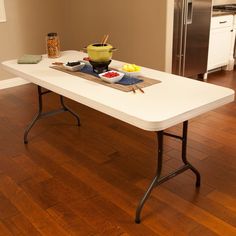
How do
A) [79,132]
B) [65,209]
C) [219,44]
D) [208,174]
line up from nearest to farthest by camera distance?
[65,209] → [208,174] → [79,132] → [219,44]

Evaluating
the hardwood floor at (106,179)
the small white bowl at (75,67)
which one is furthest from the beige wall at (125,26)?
the small white bowl at (75,67)

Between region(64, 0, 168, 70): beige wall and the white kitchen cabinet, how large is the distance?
3.83ft

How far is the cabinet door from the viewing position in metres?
4.71

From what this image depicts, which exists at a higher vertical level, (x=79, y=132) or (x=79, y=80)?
(x=79, y=80)

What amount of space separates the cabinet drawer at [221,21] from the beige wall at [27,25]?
2034 millimetres

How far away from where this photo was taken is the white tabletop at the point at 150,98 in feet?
5.44

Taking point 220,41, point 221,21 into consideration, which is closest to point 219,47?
point 220,41

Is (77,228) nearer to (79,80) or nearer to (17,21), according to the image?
(79,80)

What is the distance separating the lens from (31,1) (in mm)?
4320

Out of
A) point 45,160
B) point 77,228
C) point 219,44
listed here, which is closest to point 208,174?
point 77,228

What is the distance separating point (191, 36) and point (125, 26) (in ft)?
2.84

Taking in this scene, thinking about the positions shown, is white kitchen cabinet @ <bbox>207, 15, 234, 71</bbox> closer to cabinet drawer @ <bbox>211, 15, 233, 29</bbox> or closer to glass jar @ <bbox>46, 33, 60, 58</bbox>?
cabinet drawer @ <bbox>211, 15, 233, 29</bbox>

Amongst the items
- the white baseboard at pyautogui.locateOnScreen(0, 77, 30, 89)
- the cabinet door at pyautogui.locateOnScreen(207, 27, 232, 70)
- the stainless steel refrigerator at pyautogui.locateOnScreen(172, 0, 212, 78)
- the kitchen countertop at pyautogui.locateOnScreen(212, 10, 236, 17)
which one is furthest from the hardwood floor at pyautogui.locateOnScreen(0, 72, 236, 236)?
the kitchen countertop at pyautogui.locateOnScreen(212, 10, 236, 17)

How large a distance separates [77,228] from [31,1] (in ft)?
10.7
